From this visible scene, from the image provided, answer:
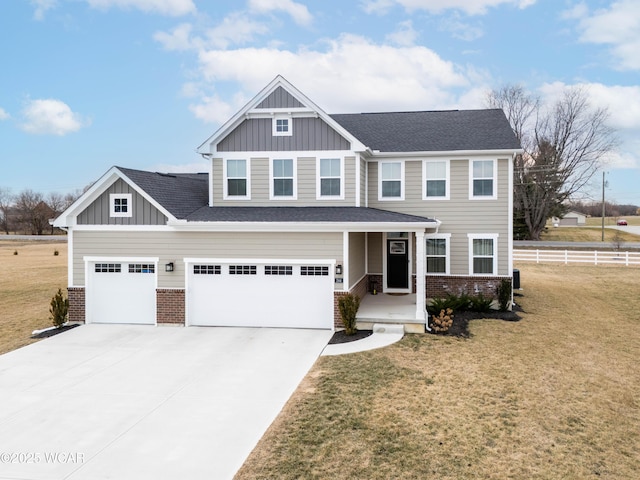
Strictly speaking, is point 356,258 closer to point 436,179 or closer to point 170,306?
point 436,179

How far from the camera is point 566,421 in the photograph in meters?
7.88

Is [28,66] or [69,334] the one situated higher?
[28,66]

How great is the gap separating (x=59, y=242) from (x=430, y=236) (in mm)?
56093

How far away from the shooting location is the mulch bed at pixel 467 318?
44.9 ft

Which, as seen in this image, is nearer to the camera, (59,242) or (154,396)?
(154,396)

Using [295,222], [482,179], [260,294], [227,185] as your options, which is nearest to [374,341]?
[260,294]

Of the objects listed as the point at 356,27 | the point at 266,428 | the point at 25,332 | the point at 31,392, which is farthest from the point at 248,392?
the point at 356,27

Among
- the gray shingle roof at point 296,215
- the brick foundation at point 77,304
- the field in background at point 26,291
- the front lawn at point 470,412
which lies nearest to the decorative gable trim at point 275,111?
the gray shingle roof at point 296,215

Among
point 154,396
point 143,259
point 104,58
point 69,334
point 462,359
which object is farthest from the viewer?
point 104,58

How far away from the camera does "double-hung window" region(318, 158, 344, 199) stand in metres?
16.3

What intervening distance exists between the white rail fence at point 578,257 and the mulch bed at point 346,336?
23.0 meters

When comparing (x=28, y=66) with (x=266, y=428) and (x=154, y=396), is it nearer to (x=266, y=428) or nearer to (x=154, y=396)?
(x=154, y=396)

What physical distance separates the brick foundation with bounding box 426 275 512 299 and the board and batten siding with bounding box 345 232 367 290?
2.58 metres

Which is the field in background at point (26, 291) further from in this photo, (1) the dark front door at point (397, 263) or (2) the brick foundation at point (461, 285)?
(2) the brick foundation at point (461, 285)
